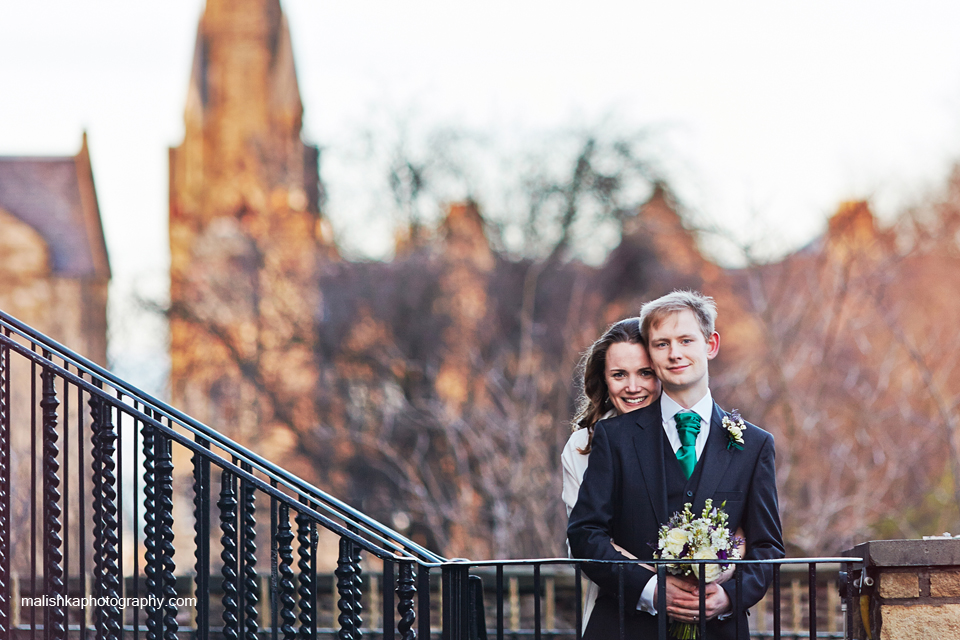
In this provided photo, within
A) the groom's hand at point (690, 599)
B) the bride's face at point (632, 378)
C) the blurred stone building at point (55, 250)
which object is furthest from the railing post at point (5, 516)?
the blurred stone building at point (55, 250)

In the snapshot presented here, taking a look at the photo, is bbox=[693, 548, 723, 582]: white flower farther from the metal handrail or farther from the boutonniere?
the metal handrail

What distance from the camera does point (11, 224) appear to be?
1614 inches

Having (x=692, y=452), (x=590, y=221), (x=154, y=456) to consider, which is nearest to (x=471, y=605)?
(x=692, y=452)

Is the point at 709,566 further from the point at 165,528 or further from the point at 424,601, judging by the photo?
the point at 165,528

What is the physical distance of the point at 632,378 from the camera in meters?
3.87

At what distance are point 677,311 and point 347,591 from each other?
1713 millimetres

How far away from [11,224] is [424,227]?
28.4 metres

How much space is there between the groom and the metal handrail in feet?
2.91

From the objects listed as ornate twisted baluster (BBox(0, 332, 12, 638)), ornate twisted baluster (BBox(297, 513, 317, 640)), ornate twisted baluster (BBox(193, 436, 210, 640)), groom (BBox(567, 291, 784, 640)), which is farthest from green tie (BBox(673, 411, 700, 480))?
ornate twisted baluster (BBox(0, 332, 12, 638))

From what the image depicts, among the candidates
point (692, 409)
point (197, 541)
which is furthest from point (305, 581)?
point (692, 409)

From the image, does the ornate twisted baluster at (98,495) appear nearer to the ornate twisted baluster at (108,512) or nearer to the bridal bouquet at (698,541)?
the ornate twisted baluster at (108,512)

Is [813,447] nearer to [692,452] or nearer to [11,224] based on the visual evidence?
[692,452]

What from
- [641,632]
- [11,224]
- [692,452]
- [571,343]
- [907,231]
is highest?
[11,224]

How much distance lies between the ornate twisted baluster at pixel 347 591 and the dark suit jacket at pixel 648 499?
3.30 ft
